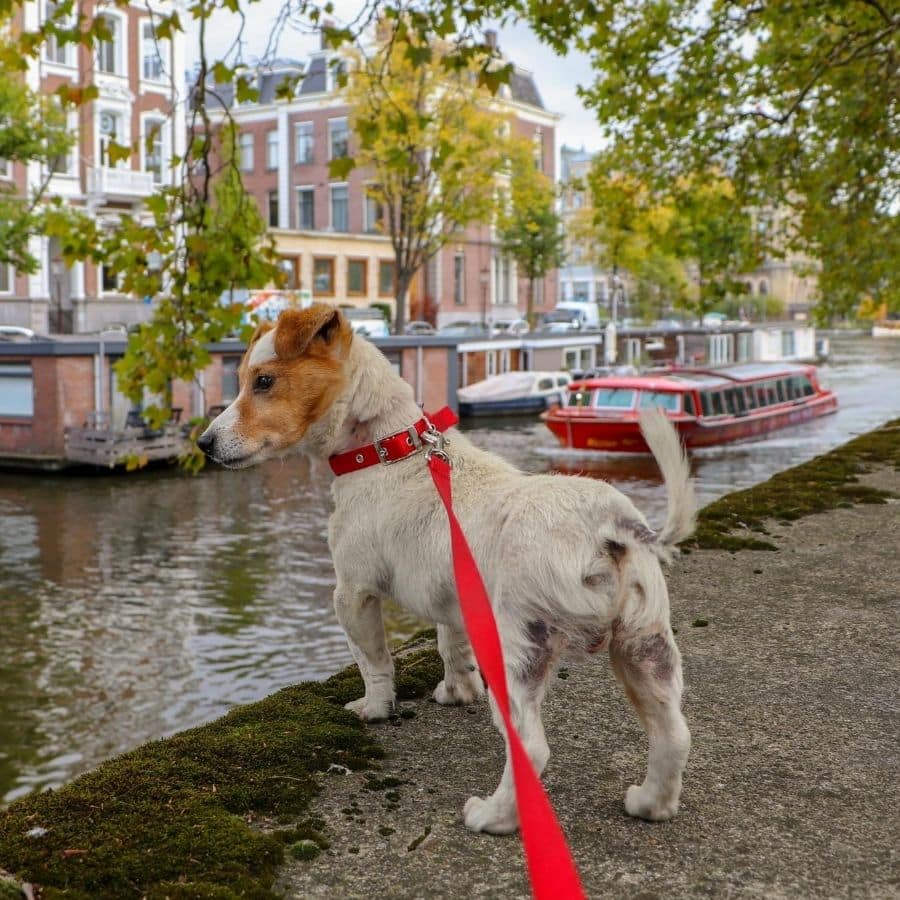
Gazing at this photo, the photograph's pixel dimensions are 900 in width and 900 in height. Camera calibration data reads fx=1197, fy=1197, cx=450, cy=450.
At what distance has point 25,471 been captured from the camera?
26812 mm

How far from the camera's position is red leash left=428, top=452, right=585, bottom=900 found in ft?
8.71

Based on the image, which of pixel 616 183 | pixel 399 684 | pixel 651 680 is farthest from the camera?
pixel 616 183

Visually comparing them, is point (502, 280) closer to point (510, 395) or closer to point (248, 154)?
point (248, 154)

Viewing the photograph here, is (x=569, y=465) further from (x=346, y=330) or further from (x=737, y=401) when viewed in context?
(x=346, y=330)

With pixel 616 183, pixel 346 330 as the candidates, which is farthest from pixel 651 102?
pixel 346 330

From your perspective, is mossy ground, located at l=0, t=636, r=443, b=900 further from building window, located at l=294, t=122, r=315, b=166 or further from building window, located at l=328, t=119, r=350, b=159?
building window, located at l=294, t=122, r=315, b=166

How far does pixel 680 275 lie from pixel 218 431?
71.9m

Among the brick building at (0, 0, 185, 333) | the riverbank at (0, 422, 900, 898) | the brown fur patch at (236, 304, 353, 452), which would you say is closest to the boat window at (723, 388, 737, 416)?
the brick building at (0, 0, 185, 333)

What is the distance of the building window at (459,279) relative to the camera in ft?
214

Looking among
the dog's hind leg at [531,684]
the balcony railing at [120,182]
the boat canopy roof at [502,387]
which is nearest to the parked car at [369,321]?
the boat canopy roof at [502,387]

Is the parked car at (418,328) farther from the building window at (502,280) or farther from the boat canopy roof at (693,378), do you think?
the boat canopy roof at (693,378)

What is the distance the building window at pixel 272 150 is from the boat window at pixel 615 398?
126 feet

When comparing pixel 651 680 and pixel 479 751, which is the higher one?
pixel 651 680

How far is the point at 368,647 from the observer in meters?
4.27
